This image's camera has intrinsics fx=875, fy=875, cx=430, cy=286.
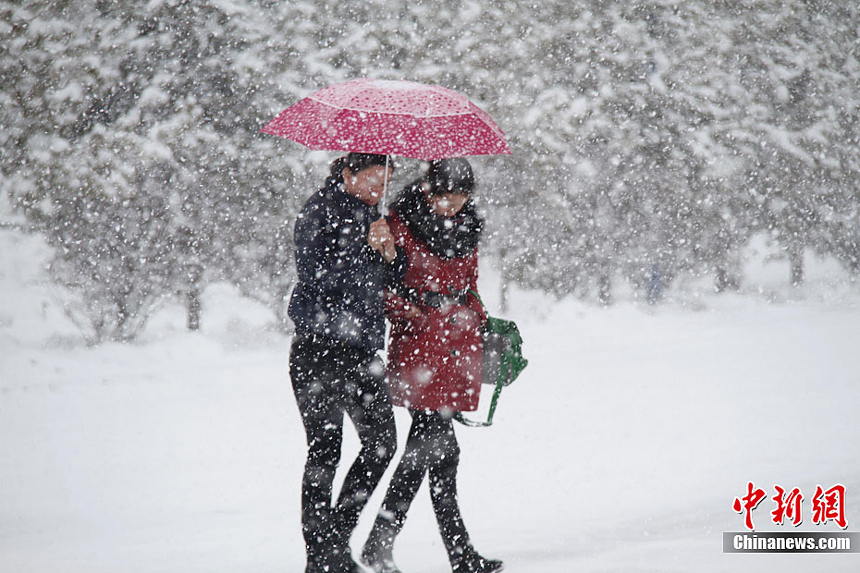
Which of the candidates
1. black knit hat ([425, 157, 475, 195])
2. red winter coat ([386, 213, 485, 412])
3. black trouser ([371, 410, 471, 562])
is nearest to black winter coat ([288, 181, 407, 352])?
red winter coat ([386, 213, 485, 412])

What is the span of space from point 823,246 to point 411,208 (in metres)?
15.6

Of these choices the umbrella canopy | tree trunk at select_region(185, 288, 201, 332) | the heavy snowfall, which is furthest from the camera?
tree trunk at select_region(185, 288, 201, 332)

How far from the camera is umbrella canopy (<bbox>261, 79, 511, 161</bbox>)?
3.75 m

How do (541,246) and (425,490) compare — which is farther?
(541,246)

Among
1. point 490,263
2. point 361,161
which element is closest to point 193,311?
point 490,263

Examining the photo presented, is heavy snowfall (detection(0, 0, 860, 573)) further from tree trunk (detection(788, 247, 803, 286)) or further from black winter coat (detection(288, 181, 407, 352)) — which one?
tree trunk (detection(788, 247, 803, 286))

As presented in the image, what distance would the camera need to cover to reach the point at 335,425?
12.3ft

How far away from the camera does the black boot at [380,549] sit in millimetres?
4023

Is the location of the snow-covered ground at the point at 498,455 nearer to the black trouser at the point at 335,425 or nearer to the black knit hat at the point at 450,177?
the black trouser at the point at 335,425

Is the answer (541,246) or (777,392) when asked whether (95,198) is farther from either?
(777,392)

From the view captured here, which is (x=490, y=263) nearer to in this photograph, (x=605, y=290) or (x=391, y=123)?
(x=605, y=290)

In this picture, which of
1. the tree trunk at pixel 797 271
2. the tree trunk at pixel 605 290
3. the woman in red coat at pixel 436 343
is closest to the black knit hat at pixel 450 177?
the woman in red coat at pixel 436 343

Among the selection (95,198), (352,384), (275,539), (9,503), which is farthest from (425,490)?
(95,198)

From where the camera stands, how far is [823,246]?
56.9 ft
